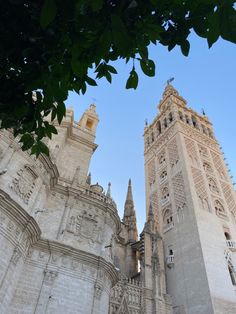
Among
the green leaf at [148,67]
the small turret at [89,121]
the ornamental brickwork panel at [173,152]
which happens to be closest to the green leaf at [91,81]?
the green leaf at [148,67]

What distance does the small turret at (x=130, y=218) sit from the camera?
27.5m

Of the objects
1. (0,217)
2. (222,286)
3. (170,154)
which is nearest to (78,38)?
(0,217)

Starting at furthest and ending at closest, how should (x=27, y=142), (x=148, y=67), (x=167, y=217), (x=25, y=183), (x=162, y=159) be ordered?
1. (x=162, y=159)
2. (x=167, y=217)
3. (x=25, y=183)
4. (x=27, y=142)
5. (x=148, y=67)

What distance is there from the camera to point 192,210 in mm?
23516

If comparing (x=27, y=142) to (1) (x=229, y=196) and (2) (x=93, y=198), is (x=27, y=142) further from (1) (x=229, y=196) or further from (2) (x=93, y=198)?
(1) (x=229, y=196)

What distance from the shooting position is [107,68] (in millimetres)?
2639

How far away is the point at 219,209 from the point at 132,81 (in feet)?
84.0

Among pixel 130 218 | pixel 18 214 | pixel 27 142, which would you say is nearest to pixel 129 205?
pixel 130 218

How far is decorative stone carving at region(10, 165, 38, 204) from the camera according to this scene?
13.6 metres

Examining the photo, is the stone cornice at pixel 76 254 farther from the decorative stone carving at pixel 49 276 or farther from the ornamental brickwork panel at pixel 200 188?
the ornamental brickwork panel at pixel 200 188

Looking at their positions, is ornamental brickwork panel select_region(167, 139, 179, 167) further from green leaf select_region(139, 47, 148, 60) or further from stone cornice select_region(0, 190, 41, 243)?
green leaf select_region(139, 47, 148, 60)

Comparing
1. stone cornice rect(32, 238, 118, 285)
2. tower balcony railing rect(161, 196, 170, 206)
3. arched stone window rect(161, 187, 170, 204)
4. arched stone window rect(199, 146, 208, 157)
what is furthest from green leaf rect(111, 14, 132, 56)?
arched stone window rect(199, 146, 208, 157)

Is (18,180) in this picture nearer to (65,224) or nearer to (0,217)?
(0,217)

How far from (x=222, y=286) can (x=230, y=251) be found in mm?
3722
